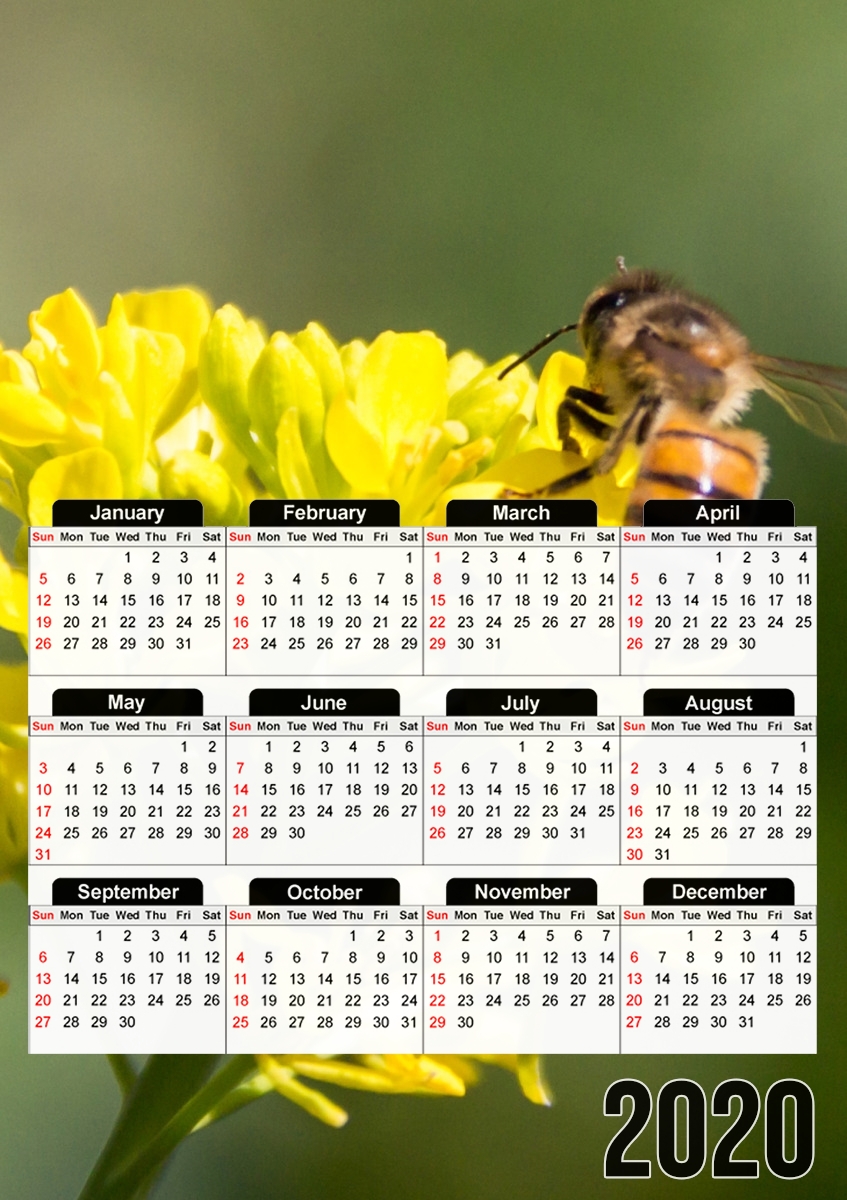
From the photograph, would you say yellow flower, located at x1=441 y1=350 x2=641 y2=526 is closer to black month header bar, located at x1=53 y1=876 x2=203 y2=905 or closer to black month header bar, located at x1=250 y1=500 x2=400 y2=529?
black month header bar, located at x1=250 y1=500 x2=400 y2=529

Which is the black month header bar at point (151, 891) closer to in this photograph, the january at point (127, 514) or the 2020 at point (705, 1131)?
the january at point (127, 514)

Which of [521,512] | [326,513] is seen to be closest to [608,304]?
[521,512]

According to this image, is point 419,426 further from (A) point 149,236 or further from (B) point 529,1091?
(B) point 529,1091

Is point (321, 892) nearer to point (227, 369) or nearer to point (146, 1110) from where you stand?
point (146, 1110)

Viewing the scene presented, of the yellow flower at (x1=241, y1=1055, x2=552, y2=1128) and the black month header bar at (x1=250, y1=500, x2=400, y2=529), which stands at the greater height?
the black month header bar at (x1=250, y1=500, x2=400, y2=529)

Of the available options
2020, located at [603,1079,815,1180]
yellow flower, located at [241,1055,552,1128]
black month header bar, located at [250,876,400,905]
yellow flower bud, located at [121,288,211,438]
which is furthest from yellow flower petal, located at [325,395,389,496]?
2020, located at [603,1079,815,1180]

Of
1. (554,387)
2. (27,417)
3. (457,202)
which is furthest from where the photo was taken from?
(457,202)

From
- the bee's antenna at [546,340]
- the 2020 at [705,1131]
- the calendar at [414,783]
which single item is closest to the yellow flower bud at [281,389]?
the calendar at [414,783]
